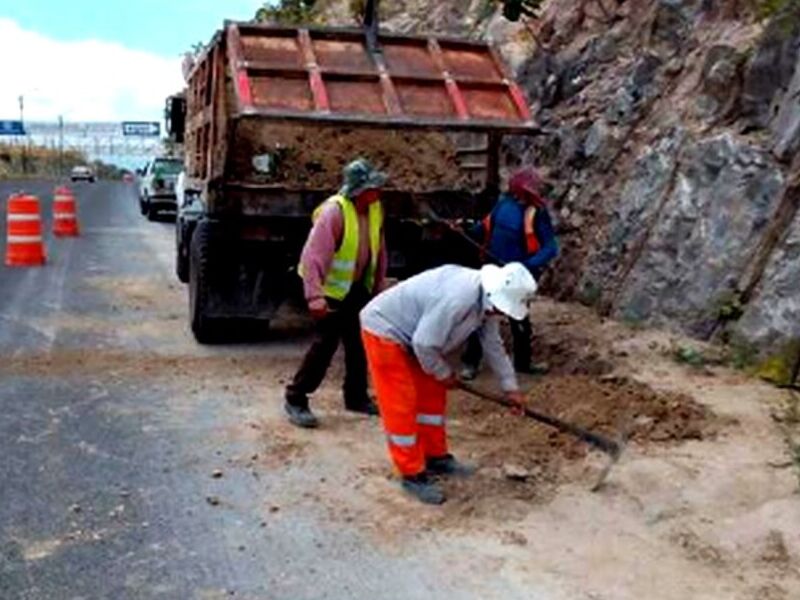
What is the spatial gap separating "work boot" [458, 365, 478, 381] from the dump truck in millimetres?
1372

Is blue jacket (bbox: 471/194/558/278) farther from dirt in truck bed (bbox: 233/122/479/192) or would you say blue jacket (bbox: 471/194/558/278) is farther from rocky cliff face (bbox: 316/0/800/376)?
dirt in truck bed (bbox: 233/122/479/192)

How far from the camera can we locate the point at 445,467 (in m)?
6.04

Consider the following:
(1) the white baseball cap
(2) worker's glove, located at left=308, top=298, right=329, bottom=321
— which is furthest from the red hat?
(1) the white baseball cap

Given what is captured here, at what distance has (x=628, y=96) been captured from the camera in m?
10.4

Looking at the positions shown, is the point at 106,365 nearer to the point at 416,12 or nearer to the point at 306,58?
the point at 306,58

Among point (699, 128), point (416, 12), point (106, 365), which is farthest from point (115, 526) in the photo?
point (416, 12)

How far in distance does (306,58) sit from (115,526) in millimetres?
4766

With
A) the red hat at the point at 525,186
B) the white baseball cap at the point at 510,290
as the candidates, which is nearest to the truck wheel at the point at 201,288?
the red hat at the point at 525,186

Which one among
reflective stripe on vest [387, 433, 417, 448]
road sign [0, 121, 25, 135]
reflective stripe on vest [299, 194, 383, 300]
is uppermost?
road sign [0, 121, 25, 135]

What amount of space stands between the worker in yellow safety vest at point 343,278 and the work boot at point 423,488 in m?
1.35

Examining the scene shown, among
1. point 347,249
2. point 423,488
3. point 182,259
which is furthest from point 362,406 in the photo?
point 182,259

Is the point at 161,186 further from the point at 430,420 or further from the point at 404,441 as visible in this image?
the point at 404,441

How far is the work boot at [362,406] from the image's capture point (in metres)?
7.41

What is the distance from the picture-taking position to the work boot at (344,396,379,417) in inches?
292
